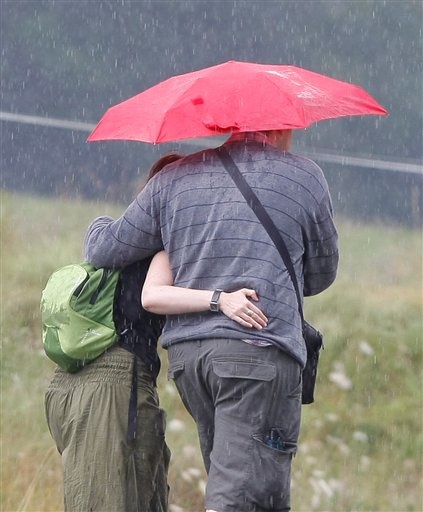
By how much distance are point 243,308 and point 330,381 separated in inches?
118

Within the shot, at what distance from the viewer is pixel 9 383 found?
21.6 ft

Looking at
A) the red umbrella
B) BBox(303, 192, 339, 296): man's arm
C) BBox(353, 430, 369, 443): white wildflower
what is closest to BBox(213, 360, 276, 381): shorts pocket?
BBox(303, 192, 339, 296): man's arm

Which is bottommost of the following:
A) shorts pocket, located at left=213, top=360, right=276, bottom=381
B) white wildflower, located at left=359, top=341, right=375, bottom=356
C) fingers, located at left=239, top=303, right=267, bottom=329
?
white wildflower, located at left=359, top=341, right=375, bottom=356

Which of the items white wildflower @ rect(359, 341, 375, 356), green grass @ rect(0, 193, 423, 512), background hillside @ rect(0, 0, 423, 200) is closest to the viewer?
green grass @ rect(0, 193, 423, 512)

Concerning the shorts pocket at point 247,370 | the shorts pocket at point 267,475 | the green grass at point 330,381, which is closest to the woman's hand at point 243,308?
the shorts pocket at point 247,370

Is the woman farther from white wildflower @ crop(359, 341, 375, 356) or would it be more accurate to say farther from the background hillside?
the background hillside

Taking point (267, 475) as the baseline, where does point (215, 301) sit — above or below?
above

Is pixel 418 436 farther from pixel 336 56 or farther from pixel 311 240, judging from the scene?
pixel 311 240

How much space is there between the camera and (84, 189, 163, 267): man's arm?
13.3ft

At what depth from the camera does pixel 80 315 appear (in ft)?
13.5

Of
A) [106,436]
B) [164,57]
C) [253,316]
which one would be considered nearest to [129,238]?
[253,316]

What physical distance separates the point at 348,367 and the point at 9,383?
1.80 m

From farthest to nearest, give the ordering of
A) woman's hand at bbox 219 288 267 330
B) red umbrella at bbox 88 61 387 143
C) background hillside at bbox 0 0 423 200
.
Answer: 1. background hillside at bbox 0 0 423 200
2. red umbrella at bbox 88 61 387 143
3. woman's hand at bbox 219 288 267 330

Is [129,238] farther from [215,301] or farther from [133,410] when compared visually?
[133,410]
